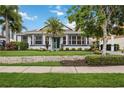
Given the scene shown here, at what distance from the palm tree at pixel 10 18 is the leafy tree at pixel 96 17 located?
71.0 ft

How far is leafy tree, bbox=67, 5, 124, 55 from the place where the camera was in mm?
18375

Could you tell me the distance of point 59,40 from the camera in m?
40.6

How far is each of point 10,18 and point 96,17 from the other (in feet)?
81.4

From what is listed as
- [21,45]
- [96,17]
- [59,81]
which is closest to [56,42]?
[21,45]

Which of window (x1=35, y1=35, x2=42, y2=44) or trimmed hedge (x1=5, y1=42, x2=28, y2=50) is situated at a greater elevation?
window (x1=35, y1=35, x2=42, y2=44)

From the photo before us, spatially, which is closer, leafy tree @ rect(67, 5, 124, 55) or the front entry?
leafy tree @ rect(67, 5, 124, 55)

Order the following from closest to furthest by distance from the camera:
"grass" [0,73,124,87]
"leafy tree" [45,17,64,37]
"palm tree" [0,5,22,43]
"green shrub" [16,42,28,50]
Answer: "grass" [0,73,124,87], "green shrub" [16,42,28,50], "leafy tree" [45,17,64,37], "palm tree" [0,5,22,43]

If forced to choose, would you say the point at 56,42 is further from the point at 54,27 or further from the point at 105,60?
the point at 105,60

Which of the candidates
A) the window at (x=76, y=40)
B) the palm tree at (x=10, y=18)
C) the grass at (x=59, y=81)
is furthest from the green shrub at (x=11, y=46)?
the grass at (x=59, y=81)

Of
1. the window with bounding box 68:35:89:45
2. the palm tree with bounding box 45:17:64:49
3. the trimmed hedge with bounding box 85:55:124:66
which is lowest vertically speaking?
the trimmed hedge with bounding box 85:55:124:66

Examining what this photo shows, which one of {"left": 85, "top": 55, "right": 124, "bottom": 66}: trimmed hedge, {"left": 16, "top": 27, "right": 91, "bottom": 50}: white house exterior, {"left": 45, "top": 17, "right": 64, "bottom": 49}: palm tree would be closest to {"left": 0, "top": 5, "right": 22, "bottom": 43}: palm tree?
{"left": 16, "top": 27, "right": 91, "bottom": 50}: white house exterior

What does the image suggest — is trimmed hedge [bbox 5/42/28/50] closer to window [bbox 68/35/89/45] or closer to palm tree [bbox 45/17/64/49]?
palm tree [bbox 45/17/64/49]

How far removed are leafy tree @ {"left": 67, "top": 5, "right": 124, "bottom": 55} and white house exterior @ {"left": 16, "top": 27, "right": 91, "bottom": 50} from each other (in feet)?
65.0

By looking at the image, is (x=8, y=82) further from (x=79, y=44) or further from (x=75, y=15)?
(x=79, y=44)
